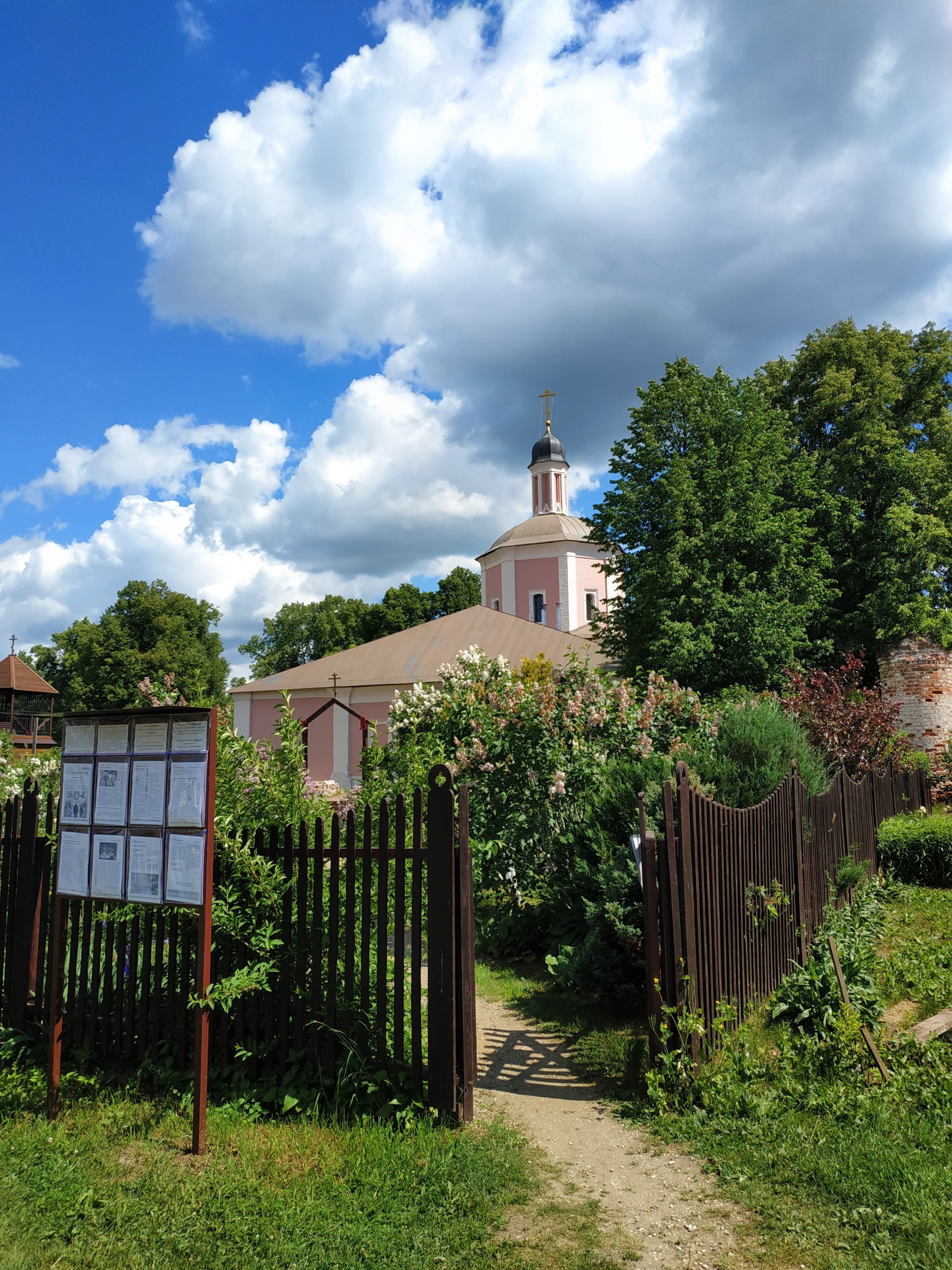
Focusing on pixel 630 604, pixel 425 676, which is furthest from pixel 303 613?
pixel 630 604

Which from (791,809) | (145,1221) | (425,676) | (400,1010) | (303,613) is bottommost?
(145,1221)

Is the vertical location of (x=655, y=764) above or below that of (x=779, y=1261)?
above

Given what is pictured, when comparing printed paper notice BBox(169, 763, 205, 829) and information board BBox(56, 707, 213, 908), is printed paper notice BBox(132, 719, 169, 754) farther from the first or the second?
printed paper notice BBox(169, 763, 205, 829)

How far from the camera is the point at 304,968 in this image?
15.1ft

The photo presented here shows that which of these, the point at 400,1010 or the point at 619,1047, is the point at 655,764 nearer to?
the point at 619,1047

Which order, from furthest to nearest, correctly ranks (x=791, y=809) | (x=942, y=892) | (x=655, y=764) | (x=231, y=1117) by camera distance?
1. (x=942, y=892)
2. (x=655, y=764)
3. (x=791, y=809)
4. (x=231, y=1117)

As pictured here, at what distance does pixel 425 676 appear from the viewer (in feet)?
92.6

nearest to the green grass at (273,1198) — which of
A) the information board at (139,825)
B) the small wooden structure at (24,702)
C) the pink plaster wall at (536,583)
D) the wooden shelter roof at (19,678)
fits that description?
the information board at (139,825)

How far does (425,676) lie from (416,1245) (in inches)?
985

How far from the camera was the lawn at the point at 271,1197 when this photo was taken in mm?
3256

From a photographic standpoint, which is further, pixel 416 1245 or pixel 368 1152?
pixel 368 1152

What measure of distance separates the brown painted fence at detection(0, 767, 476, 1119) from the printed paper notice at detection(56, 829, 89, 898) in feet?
0.82

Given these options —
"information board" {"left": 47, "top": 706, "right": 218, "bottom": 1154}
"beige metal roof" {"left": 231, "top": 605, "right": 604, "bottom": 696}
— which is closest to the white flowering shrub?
"information board" {"left": 47, "top": 706, "right": 218, "bottom": 1154}

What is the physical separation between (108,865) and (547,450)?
44103 millimetres
